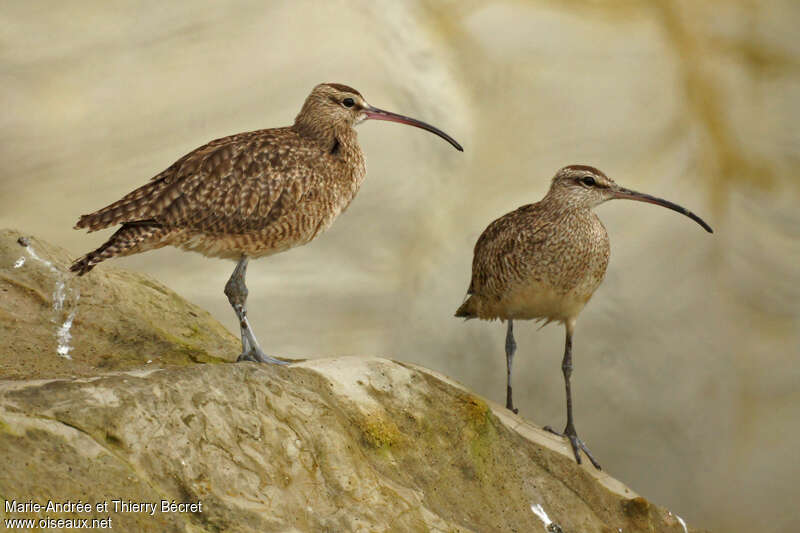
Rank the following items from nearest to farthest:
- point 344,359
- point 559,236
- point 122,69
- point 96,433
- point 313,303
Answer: point 96,433 → point 344,359 → point 559,236 → point 122,69 → point 313,303

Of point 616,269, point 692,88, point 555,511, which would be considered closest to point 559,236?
point 555,511

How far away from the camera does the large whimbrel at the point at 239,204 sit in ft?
17.9

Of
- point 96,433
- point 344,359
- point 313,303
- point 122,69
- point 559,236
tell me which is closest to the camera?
point 96,433

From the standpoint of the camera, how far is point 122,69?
8.80m

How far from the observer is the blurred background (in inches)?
375

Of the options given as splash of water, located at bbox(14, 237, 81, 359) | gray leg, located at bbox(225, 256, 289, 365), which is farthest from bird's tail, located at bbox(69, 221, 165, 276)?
splash of water, located at bbox(14, 237, 81, 359)

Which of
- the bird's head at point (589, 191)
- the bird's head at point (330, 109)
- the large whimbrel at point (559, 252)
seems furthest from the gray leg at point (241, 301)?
the bird's head at point (589, 191)

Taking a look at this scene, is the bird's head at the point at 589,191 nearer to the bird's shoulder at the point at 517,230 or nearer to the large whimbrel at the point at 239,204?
the bird's shoulder at the point at 517,230

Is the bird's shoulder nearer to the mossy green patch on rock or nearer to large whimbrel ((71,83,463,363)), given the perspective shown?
large whimbrel ((71,83,463,363))

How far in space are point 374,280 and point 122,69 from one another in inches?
119

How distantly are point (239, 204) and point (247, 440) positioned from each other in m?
1.50

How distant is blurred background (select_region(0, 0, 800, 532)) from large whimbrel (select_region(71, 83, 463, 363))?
139 inches

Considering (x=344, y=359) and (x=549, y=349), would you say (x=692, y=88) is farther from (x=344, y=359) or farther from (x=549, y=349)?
(x=344, y=359)

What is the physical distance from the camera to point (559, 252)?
6.78 meters
